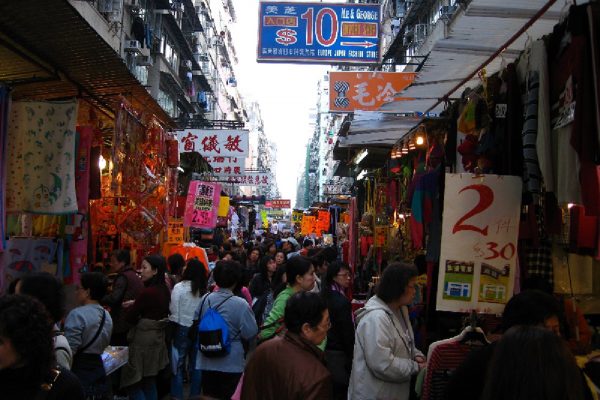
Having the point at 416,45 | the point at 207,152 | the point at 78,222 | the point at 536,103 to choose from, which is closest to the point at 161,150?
the point at 78,222

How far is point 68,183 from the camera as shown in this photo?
5512 mm

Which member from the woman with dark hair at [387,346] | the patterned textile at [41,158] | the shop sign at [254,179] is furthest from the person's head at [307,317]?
the shop sign at [254,179]

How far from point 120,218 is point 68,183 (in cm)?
212

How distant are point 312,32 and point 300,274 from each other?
7.02m

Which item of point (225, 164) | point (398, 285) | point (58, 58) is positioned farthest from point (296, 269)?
point (225, 164)

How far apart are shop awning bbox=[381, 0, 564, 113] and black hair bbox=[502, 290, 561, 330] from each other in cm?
200

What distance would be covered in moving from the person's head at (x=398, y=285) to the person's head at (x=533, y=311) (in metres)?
1.21

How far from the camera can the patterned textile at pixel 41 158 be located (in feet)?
17.0

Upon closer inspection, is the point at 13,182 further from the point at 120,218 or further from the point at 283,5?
the point at 283,5

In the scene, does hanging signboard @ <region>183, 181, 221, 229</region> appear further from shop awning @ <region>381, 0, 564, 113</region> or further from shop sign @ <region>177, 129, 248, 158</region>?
shop awning @ <region>381, 0, 564, 113</region>

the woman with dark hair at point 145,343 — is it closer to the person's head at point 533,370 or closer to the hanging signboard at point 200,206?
the person's head at point 533,370

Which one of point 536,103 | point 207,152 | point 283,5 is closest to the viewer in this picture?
point 536,103

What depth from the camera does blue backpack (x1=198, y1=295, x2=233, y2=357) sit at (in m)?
5.27

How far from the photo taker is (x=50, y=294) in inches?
139
